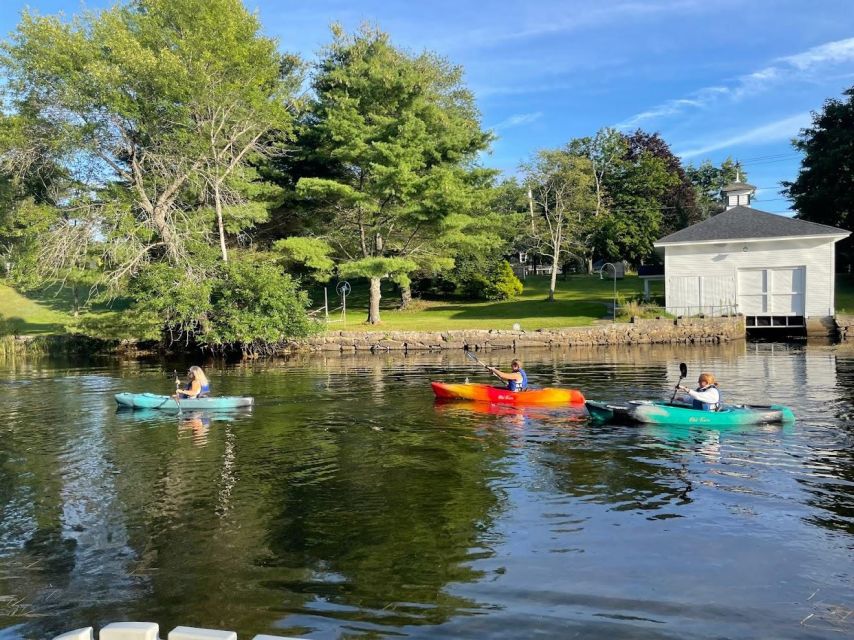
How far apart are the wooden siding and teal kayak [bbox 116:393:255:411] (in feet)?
85.8

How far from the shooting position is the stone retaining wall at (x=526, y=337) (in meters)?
32.8

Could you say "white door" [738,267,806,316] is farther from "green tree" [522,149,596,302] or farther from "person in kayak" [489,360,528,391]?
"person in kayak" [489,360,528,391]

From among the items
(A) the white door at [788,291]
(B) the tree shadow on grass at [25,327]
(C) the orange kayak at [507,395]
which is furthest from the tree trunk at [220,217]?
(A) the white door at [788,291]

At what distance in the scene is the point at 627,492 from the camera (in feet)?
33.0

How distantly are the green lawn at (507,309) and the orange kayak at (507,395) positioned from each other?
16342 millimetres

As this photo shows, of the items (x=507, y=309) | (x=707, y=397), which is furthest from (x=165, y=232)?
(x=707, y=397)

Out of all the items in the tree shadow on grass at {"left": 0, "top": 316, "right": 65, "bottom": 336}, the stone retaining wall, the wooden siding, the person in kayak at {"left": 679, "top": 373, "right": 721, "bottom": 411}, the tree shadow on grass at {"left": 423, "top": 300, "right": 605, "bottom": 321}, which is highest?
the wooden siding

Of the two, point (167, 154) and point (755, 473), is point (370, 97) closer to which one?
point (167, 154)

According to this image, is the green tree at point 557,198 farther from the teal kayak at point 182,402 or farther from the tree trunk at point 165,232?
the teal kayak at point 182,402

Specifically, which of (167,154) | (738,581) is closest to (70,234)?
(167,154)

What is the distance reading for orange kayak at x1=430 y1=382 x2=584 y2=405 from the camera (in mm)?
16969

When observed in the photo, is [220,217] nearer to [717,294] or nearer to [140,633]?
[717,294]

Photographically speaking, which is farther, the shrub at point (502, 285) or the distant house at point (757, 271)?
the shrub at point (502, 285)

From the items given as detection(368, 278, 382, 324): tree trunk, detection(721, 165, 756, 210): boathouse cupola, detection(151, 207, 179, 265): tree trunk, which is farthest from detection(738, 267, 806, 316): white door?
detection(151, 207, 179, 265): tree trunk
